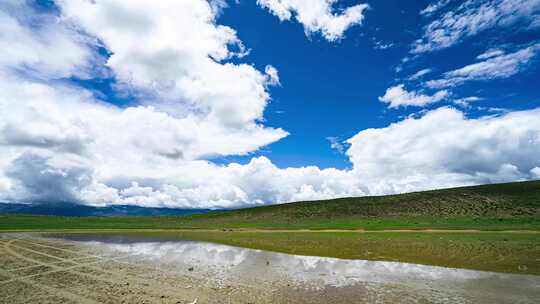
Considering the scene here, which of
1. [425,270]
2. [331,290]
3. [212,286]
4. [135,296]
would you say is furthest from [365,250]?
[135,296]

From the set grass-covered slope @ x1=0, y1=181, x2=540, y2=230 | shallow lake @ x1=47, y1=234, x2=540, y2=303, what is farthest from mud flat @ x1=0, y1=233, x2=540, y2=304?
grass-covered slope @ x1=0, y1=181, x2=540, y2=230

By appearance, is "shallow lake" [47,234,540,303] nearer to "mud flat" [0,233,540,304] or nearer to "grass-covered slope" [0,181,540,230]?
"mud flat" [0,233,540,304]

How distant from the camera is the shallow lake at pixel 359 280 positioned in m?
15.0

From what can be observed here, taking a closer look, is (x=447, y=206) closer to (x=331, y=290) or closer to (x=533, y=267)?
(x=533, y=267)

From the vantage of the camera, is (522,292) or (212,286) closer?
(522,292)

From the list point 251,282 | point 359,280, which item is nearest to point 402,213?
point 359,280

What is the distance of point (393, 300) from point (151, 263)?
18917mm

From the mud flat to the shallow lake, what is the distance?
46 millimetres

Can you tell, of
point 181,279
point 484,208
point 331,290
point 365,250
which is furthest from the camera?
point 484,208

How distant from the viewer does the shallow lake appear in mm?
15047

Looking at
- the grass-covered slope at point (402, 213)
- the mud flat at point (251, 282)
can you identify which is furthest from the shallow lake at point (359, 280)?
the grass-covered slope at point (402, 213)

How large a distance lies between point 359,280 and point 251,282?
660cm

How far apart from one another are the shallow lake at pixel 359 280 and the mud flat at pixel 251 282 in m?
0.05

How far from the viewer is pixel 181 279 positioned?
19.0 meters
